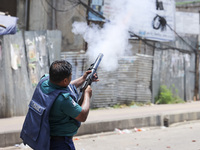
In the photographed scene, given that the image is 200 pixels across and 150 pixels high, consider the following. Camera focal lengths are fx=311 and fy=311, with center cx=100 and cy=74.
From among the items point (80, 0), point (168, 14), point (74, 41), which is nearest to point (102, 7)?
point (80, 0)

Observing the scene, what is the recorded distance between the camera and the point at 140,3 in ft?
32.6

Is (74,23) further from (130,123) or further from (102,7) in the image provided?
(130,123)

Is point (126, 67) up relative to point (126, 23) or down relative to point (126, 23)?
down

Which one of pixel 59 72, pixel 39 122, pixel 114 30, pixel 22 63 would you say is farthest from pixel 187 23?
pixel 39 122

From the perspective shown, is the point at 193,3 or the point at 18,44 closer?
the point at 18,44

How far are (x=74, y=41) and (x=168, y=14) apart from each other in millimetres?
4060

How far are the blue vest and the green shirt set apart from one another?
0.16 feet

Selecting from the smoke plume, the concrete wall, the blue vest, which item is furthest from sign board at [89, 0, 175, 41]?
the blue vest

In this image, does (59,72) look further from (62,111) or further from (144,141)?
(144,141)

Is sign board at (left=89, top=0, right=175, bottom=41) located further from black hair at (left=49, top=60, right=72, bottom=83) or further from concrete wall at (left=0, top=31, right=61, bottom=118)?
black hair at (left=49, top=60, right=72, bottom=83)

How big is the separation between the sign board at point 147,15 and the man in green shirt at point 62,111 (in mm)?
7306

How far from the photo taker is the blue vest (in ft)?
7.80

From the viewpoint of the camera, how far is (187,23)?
13094 mm

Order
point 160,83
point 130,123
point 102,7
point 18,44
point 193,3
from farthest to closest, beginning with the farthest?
1. point 193,3
2. point 160,83
3. point 102,7
4. point 18,44
5. point 130,123
